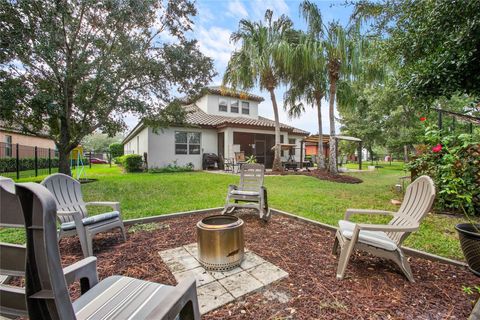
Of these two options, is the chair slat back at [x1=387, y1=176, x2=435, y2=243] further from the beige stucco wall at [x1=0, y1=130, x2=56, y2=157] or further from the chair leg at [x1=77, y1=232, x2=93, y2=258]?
the beige stucco wall at [x1=0, y1=130, x2=56, y2=157]

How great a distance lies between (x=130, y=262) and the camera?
2.88 meters

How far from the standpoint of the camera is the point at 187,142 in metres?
15.4

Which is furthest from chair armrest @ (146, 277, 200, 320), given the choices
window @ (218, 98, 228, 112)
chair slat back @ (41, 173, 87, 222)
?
window @ (218, 98, 228, 112)

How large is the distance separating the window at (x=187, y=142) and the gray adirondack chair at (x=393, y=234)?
13549 mm

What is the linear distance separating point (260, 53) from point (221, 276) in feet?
36.8

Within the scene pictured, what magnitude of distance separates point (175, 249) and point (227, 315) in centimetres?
151

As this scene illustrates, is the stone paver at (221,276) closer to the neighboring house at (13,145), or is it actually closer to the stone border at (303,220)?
the stone border at (303,220)

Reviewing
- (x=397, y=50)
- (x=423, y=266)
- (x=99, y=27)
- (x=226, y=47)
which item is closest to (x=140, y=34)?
(x=99, y=27)

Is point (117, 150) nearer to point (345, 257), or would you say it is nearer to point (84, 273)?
point (84, 273)

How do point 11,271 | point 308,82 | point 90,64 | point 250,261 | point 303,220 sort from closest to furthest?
point 11,271, point 250,261, point 303,220, point 90,64, point 308,82

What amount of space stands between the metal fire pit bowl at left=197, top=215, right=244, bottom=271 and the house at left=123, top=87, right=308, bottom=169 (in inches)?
431

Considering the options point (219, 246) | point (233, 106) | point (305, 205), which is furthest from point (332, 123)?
point (219, 246)

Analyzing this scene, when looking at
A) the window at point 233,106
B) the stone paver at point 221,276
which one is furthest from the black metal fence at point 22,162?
the window at point 233,106

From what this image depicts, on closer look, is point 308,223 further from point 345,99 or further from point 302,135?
point 302,135
